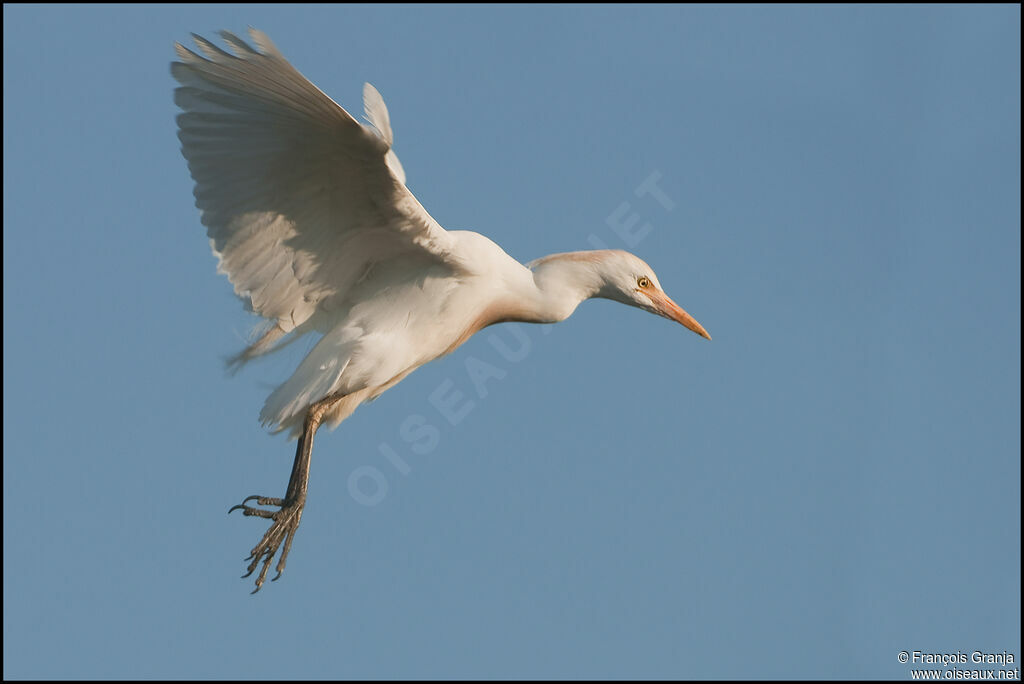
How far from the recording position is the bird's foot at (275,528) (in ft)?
30.3

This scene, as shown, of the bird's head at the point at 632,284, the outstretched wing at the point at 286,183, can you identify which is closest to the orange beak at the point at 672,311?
the bird's head at the point at 632,284

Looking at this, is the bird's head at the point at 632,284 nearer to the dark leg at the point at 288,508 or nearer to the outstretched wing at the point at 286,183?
the outstretched wing at the point at 286,183

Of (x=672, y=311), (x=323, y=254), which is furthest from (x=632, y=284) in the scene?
(x=323, y=254)

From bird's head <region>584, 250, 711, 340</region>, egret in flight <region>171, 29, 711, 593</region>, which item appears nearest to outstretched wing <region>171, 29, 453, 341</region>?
egret in flight <region>171, 29, 711, 593</region>

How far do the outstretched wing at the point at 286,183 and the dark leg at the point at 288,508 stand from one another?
84 centimetres

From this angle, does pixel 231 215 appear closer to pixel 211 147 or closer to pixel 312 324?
pixel 211 147

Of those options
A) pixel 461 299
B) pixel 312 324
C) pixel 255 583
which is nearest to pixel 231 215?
pixel 312 324

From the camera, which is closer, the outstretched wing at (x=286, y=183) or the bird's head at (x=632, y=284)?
the outstretched wing at (x=286, y=183)

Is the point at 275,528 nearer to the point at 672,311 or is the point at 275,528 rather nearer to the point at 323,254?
the point at 323,254

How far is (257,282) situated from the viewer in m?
9.48

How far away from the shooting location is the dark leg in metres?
9.25

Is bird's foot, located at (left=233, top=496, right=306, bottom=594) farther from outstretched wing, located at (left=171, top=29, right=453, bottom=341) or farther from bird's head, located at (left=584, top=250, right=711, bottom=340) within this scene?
bird's head, located at (left=584, top=250, right=711, bottom=340)

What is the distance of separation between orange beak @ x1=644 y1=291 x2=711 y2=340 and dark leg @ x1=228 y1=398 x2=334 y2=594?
3027 mm

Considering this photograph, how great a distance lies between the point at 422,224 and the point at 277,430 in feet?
6.75
